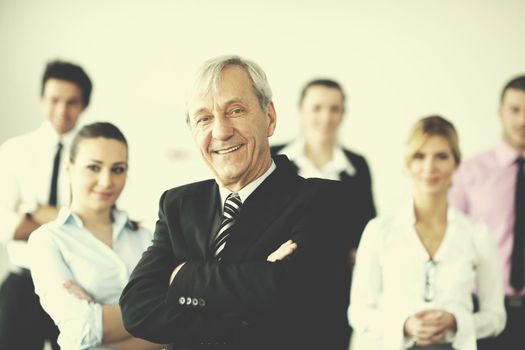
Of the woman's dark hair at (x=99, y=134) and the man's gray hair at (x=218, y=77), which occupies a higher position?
the man's gray hair at (x=218, y=77)

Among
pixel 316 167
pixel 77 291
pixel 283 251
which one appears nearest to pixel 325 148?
pixel 316 167

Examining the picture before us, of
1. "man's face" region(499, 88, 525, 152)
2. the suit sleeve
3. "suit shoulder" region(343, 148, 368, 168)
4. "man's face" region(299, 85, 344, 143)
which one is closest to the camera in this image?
the suit sleeve

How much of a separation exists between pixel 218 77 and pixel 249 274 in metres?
0.49

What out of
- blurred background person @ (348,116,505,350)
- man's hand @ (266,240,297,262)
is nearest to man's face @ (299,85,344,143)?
blurred background person @ (348,116,505,350)

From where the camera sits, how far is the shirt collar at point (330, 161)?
3.55 meters

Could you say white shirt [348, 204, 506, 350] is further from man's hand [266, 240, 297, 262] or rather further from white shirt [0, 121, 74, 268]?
white shirt [0, 121, 74, 268]

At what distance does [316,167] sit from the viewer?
3.66 metres

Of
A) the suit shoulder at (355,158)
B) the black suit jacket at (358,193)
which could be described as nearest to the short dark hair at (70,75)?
the black suit jacket at (358,193)

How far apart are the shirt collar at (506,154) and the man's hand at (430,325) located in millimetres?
1314

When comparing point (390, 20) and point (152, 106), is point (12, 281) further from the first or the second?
point (390, 20)

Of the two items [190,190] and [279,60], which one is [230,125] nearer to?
[190,190]

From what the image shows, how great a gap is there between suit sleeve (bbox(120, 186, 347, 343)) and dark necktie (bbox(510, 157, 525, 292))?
1.88 m

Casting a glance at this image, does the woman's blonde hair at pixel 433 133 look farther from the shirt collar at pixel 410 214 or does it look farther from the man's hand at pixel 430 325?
the man's hand at pixel 430 325

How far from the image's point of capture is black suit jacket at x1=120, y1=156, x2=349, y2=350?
1.59 meters
